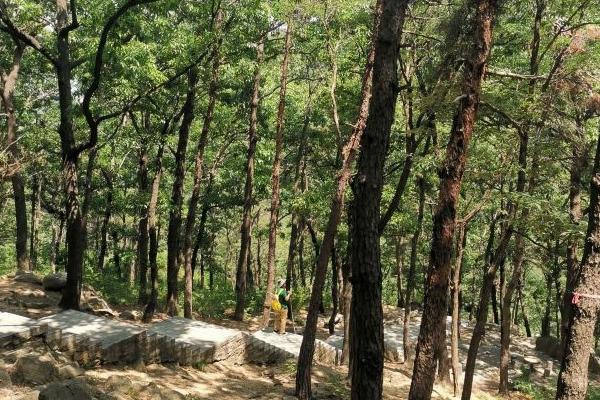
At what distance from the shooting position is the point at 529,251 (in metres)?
24.5

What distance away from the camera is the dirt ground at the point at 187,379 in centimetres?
811

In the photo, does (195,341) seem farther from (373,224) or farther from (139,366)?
(373,224)

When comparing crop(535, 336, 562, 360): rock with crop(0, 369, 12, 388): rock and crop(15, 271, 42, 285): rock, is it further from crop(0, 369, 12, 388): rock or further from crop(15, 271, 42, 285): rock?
crop(0, 369, 12, 388): rock

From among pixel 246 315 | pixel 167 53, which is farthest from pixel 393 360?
pixel 167 53

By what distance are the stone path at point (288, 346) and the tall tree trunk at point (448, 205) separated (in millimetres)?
5801

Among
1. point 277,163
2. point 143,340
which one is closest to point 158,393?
point 143,340

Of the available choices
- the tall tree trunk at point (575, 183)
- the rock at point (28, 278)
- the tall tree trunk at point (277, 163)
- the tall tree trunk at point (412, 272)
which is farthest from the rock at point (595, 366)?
the rock at point (28, 278)

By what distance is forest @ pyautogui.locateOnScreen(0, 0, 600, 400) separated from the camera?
777cm

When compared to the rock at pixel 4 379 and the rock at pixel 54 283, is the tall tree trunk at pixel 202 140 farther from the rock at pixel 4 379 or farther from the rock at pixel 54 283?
the rock at pixel 4 379

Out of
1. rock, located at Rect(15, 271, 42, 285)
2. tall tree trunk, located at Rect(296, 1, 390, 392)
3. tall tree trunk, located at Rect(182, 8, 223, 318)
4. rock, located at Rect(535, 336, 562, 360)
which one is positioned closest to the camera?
tall tree trunk, located at Rect(296, 1, 390, 392)

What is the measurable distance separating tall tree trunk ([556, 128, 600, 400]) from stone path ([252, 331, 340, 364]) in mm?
7374

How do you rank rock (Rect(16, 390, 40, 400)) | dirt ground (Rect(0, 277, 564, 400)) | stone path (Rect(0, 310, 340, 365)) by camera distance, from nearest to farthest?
rock (Rect(16, 390, 40, 400)) → dirt ground (Rect(0, 277, 564, 400)) → stone path (Rect(0, 310, 340, 365))

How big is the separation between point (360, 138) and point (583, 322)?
5.66 meters

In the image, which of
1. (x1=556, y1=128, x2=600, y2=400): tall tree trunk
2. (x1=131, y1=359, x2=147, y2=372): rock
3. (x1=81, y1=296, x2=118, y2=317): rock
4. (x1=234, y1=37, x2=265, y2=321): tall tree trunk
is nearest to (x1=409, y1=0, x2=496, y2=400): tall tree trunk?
(x1=556, y1=128, x2=600, y2=400): tall tree trunk
